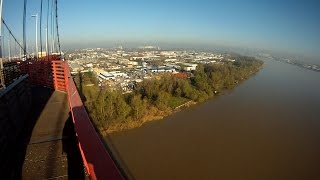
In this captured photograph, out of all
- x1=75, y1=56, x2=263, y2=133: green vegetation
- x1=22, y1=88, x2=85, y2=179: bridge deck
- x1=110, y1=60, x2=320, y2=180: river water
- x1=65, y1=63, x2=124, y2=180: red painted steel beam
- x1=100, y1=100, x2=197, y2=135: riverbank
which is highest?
x1=65, y1=63, x2=124, y2=180: red painted steel beam

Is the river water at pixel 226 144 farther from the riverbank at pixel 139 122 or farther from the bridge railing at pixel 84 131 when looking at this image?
the bridge railing at pixel 84 131

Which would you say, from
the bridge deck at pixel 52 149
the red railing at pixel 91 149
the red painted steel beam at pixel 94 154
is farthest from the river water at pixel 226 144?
the red painted steel beam at pixel 94 154

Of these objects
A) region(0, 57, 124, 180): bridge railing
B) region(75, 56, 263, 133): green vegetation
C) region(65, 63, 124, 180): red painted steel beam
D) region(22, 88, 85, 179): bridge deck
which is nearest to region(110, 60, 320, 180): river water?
region(75, 56, 263, 133): green vegetation

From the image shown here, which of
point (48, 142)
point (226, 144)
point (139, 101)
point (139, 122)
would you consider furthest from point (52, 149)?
point (139, 101)

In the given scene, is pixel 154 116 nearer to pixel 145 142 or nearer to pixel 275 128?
pixel 145 142

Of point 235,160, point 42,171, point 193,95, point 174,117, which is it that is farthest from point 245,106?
point 42,171

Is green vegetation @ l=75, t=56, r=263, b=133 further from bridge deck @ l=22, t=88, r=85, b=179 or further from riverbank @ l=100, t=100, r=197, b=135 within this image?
bridge deck @ l=22, t=88, r=85, b=179
